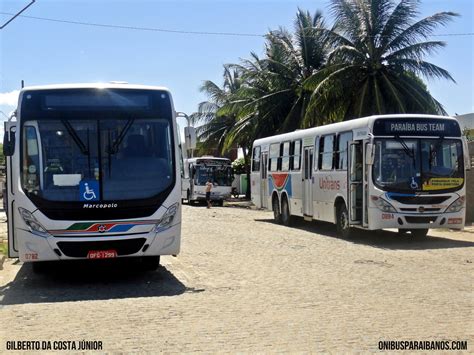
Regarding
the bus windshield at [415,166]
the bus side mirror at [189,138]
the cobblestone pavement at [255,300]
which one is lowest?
the cobblestone pavement at [255,300]

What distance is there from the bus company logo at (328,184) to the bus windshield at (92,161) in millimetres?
7558

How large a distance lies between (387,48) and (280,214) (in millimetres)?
Answer: 9151

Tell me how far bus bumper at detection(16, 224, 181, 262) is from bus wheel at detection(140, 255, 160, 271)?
1.17 m

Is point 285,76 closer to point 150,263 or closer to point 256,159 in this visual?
point 256,159

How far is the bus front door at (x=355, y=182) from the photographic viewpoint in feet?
50.9

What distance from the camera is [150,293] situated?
366 inches

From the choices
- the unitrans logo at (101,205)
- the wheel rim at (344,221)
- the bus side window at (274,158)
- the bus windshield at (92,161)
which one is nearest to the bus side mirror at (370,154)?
the wheel rim at (344,221)

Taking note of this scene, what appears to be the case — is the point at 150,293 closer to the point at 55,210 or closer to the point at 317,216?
the point at 55,210

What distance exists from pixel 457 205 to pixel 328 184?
3700 mm

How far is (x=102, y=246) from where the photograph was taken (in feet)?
31.5

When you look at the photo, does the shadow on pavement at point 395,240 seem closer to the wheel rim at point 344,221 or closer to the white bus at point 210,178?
the wheel rim at point 344,221

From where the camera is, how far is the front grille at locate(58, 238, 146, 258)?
31.1 ft

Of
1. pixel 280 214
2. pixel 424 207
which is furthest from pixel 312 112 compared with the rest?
pixel 424 207

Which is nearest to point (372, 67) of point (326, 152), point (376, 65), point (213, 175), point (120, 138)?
point (376, 65)
